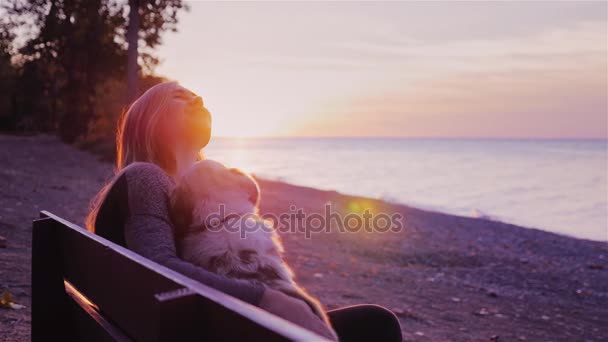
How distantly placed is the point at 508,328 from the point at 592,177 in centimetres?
3771

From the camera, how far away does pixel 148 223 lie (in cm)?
212

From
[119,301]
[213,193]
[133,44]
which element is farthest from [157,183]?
[133,44]

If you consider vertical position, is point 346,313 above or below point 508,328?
above

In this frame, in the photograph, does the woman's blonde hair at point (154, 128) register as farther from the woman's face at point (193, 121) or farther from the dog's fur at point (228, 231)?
the dog's fur at point (228, 231)

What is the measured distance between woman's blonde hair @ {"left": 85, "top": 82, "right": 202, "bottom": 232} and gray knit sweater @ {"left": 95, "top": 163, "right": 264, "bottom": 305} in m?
0.11

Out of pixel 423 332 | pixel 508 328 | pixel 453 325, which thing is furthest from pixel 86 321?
pixel 508 328

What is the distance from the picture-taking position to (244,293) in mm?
1881

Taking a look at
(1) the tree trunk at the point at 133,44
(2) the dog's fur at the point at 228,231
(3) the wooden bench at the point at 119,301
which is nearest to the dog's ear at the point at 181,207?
(2) the dog's fur at the point at 228,231

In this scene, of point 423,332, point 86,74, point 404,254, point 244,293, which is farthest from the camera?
point 86,74

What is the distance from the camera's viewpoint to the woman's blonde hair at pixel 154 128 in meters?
2.42

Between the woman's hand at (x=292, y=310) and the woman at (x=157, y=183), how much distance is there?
31 cm

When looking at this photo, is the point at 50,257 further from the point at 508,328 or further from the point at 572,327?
the point at 572,327

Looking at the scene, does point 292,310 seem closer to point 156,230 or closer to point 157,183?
point 156,230

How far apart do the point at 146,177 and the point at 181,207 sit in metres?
0.23
